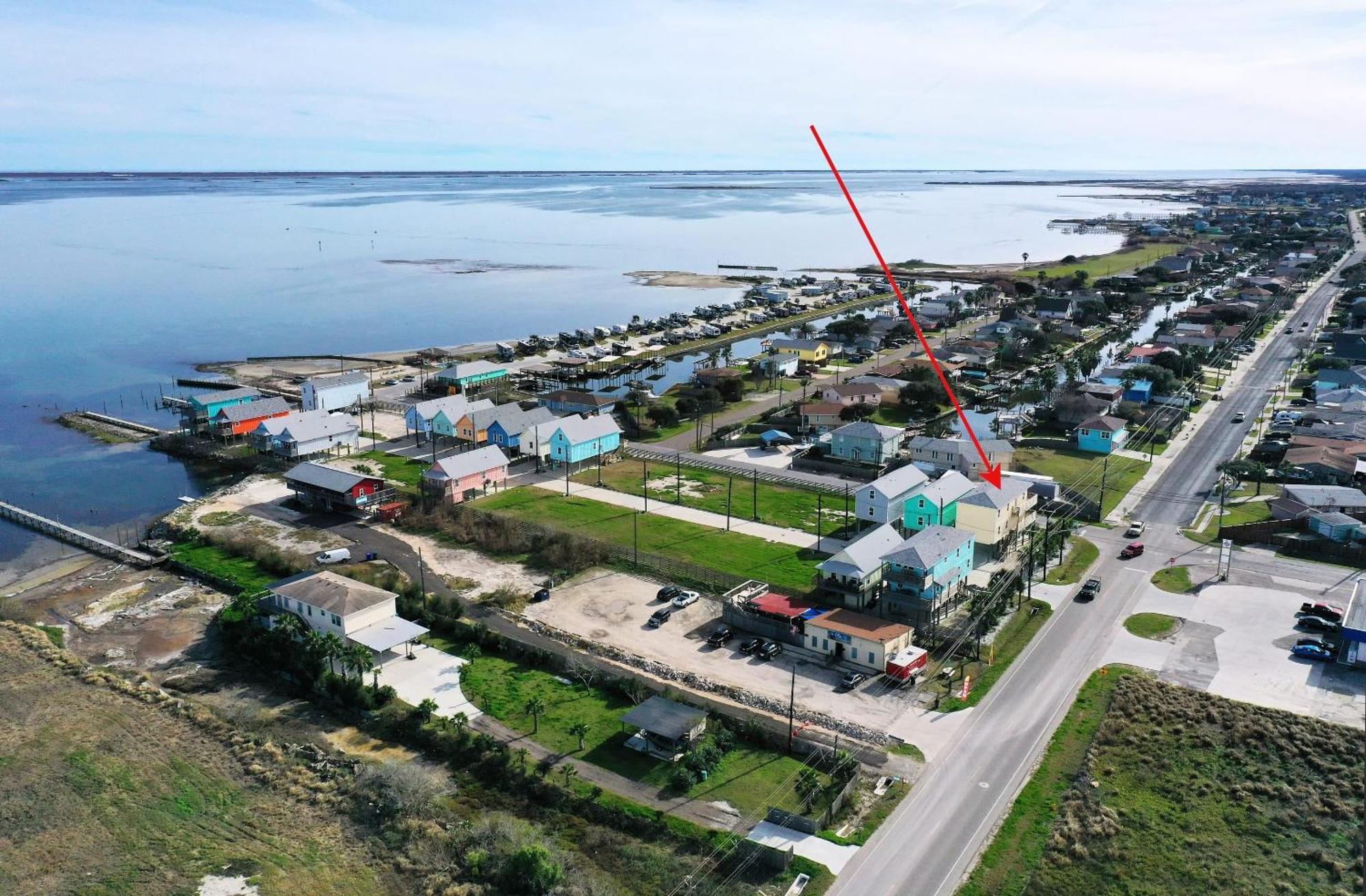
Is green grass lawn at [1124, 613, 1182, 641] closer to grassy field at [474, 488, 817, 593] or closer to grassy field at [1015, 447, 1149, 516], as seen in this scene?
grassy field at [474, 488, 817, 593]

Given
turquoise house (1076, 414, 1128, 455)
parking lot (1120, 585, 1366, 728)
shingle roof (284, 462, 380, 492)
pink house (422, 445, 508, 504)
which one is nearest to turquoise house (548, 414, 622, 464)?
pink house (422, 445, 508, 504)

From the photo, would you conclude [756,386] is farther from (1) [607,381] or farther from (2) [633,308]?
(2) [633,308]

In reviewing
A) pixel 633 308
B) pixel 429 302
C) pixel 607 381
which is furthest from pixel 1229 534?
pixel 429 302

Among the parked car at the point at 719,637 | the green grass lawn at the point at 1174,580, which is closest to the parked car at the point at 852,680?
the parked car at the point at 719,637

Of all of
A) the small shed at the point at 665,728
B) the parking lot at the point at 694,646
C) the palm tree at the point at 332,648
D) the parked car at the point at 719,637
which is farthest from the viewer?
the parked car at the point at 719,637

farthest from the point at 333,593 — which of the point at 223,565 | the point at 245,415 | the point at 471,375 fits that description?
the point at 471,375

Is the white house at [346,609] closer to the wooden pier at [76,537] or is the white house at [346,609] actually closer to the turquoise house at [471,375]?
the wooden pier at [76,537]
